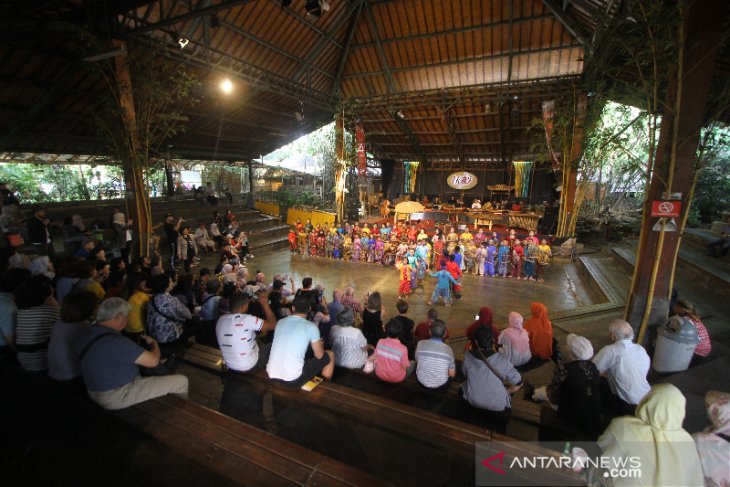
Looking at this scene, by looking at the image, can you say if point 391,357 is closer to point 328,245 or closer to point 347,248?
point 347,248

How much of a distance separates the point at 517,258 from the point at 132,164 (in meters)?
9.62

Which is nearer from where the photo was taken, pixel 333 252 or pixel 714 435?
pixel 714 435

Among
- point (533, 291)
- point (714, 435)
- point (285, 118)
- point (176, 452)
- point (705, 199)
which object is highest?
point (285, 118)

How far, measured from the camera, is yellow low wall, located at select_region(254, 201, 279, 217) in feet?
52.9

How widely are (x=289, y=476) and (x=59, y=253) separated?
30.2 feet

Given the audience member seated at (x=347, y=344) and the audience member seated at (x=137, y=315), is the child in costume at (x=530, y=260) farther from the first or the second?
the audience member seated at (x=137, y=315)

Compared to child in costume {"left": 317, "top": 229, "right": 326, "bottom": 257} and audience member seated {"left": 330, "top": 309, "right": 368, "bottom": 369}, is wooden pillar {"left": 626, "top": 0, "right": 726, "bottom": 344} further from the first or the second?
child in costume {"left": 317, "top": 229, "right": 326, "bottom": 257}

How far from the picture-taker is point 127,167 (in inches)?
289

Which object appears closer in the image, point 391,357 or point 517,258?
point 391,357

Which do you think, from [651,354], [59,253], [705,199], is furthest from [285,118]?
[705,199]

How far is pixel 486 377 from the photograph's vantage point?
2666 millimetres

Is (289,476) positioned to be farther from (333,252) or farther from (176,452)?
(333,252)

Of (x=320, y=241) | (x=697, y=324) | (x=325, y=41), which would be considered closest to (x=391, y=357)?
(x=697, y=324)

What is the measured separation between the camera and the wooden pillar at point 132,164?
690 cm
